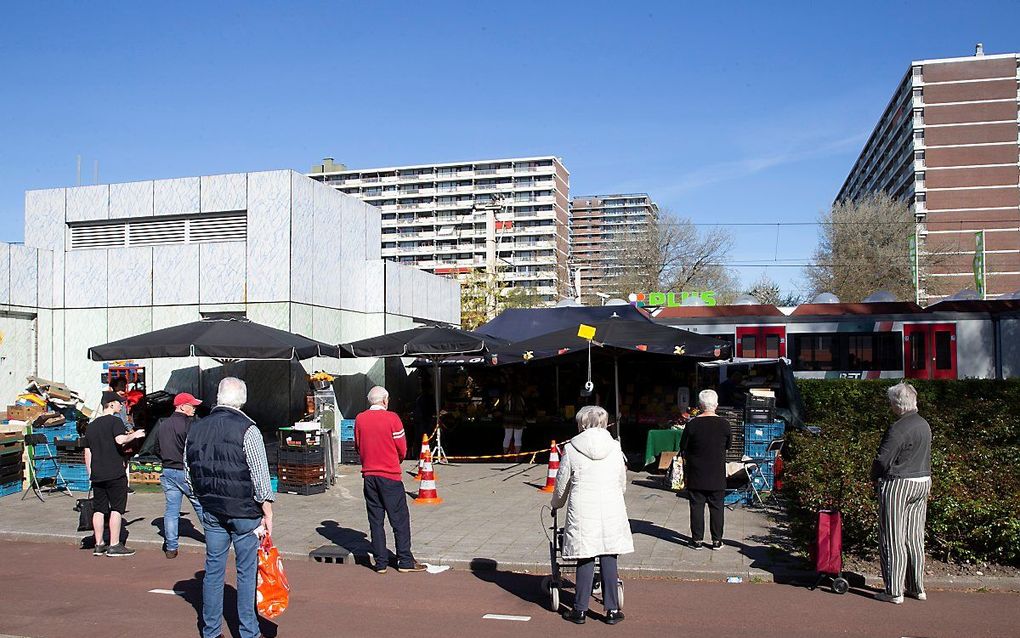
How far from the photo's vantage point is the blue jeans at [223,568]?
5.89 meters

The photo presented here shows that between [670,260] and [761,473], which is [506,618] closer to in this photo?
[761,473]

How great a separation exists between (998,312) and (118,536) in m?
23.0

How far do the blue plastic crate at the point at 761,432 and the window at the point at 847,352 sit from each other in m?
13.0

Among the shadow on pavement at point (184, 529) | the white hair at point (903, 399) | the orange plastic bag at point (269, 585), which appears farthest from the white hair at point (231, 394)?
the white hair at point (903, 399)

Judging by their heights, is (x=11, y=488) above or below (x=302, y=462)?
below

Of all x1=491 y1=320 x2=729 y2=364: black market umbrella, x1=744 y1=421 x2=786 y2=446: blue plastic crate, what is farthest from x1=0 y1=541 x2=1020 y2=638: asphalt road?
x1=491 y1=320 x2=729 y2=364: black market umbrella

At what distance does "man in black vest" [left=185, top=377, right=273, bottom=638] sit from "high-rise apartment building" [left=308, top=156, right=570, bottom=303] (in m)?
109

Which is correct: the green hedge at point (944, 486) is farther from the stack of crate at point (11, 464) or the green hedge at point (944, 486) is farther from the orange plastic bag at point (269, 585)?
the stack of crate at point (11, 464)

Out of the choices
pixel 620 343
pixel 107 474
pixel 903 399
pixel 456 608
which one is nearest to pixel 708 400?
pixel 903 399

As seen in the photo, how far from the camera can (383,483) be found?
329 inches

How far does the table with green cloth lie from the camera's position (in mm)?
14414

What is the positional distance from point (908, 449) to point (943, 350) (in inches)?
767

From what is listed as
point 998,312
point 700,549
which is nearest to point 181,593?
point 700,549

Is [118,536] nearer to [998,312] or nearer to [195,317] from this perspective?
[195,317]
